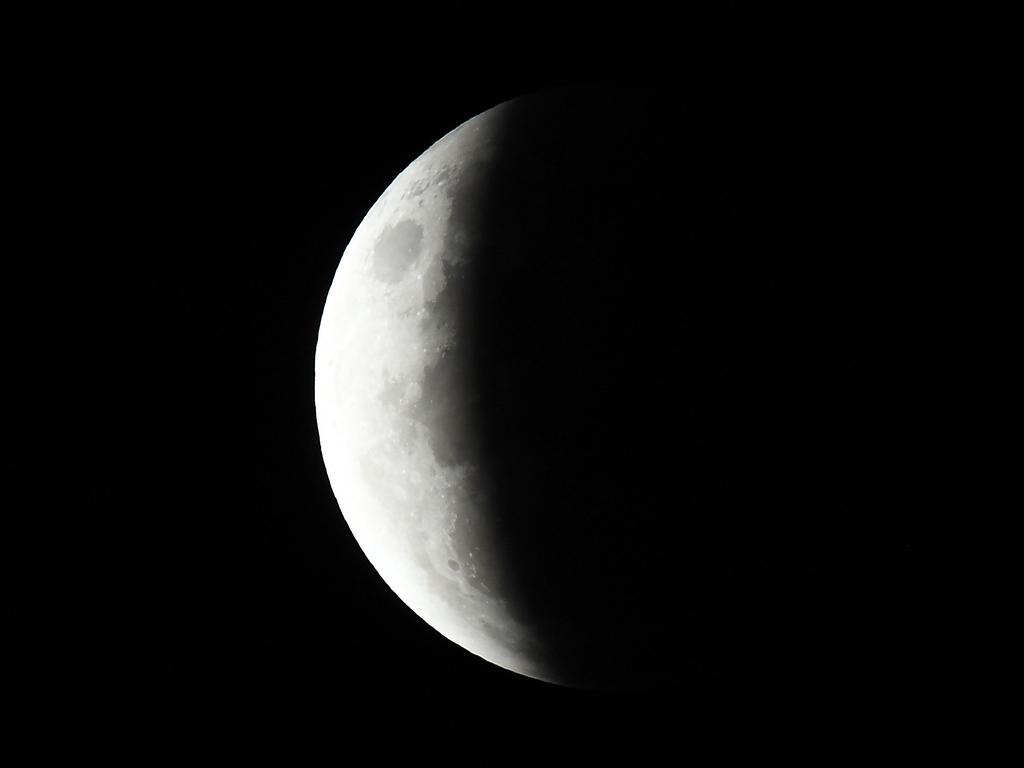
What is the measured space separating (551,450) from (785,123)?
158 cm

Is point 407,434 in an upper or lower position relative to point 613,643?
upper

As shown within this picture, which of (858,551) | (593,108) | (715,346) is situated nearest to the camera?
(715,346)

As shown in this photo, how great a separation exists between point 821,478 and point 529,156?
1.40 m

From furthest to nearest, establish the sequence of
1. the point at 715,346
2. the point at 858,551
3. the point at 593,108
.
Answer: the point at 593,108, the point at 858,551, the point at 715,346

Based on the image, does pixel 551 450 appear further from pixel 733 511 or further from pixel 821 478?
pixel 821 478

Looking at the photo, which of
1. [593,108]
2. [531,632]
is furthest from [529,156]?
[531,632]

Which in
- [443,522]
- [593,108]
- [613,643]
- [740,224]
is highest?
[593,108]

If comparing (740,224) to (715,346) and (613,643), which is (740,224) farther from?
(613,643)

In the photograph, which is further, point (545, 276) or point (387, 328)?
point (387, 328)

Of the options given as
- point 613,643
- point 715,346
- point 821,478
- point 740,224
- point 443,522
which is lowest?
point 613,643

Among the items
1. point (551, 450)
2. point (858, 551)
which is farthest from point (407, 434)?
point (858, 551)

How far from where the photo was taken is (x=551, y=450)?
2.15 metres

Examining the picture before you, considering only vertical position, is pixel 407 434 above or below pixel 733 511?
above

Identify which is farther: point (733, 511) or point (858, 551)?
point (858, 551)
